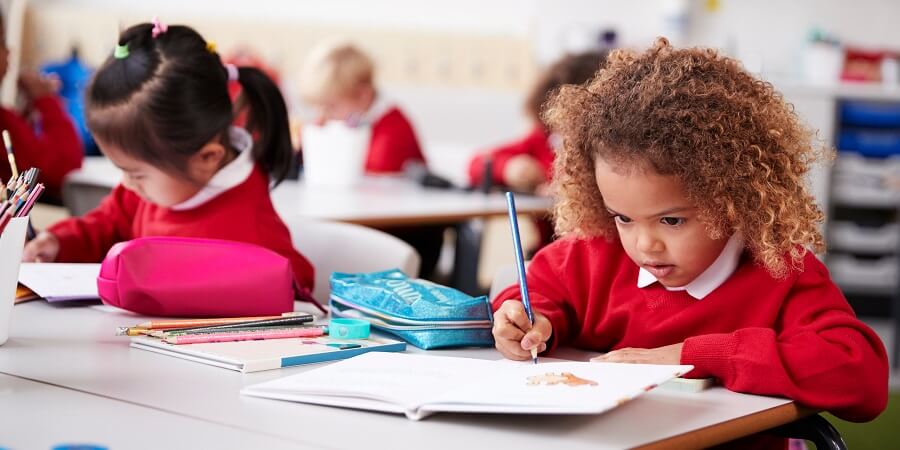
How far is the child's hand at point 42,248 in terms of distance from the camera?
172 centimetres

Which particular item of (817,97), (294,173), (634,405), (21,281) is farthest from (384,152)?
(634,405)

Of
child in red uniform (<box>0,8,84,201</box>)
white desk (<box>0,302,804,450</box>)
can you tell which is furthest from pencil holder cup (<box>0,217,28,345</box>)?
child in red uniform (<box>0,8,84,201</box>)

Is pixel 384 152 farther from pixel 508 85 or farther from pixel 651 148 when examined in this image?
pixel 651 148

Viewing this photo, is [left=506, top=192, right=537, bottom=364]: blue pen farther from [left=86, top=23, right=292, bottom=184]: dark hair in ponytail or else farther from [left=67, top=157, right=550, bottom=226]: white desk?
[left=67, top=157, right=550, bottom=226]: white desk

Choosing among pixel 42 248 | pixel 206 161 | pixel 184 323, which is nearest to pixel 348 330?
pixel 184 323

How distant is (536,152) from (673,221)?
2239 millimetres

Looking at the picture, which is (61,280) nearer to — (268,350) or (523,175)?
(268,350)

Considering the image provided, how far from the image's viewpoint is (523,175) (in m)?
3.19

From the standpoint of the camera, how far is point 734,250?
4.20 feet

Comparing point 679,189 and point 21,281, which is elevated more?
point 679,189

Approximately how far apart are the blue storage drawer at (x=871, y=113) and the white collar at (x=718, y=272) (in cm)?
373

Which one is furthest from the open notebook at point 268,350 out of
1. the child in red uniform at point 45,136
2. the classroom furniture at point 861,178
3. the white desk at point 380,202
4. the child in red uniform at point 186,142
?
the classroom furniture at point 861,178

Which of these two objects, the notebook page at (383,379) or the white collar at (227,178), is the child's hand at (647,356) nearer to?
the notebook page at (383,379)

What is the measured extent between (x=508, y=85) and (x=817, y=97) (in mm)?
1378
